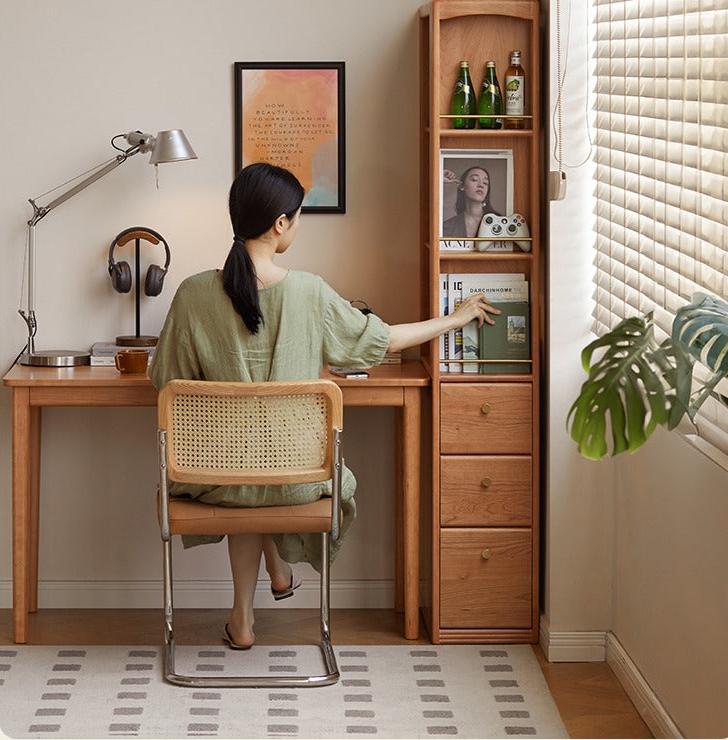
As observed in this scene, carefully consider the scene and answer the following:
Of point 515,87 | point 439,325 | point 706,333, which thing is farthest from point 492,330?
point 706,333

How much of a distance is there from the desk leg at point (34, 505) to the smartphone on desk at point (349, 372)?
0.96 metres

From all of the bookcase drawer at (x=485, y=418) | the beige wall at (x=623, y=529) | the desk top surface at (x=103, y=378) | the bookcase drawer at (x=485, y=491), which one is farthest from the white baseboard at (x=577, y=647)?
the desk top surface at (x=103, y=378)

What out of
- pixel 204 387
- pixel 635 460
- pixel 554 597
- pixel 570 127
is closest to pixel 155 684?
pixel 204 387

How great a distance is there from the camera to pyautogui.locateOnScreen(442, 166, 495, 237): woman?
3646 mm

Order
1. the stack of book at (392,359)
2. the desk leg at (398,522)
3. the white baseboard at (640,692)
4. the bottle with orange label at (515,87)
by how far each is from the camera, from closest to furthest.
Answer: the white baseboard at (640,692) < the bottle with orange label at (515,87) < the stack of book at (392,359) < the desk leg at (398,522)

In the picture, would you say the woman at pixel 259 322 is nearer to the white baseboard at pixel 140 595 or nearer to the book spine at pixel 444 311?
the book spine at pixel 444 311

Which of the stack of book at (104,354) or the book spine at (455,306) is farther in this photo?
the stack of book at (104,354)

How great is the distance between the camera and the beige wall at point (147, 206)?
12.9ft

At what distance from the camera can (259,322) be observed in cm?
338

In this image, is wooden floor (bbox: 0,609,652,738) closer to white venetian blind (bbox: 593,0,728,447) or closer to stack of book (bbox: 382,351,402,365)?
stack of book (bbox: 382,351,402,365)

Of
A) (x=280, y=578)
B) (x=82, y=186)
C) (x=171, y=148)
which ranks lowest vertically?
(x=280, y=578)

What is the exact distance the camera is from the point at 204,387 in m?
3.19

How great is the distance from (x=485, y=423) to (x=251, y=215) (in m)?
0.90

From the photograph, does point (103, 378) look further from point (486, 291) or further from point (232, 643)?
point (486, 291)
